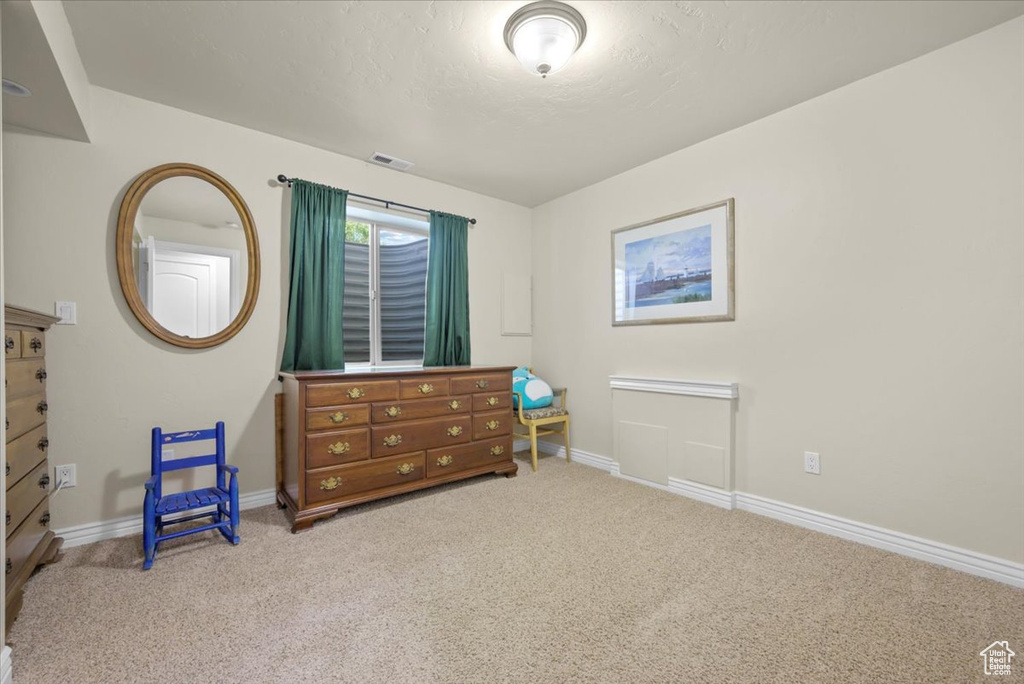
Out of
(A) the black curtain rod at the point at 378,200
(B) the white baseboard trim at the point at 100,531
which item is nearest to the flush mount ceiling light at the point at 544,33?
(A) the black curtain rod at the point at 378,200

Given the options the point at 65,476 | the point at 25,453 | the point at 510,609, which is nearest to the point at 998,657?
the point at 510,609

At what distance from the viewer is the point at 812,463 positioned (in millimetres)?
2479

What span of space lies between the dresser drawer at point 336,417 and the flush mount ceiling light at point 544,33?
207cm

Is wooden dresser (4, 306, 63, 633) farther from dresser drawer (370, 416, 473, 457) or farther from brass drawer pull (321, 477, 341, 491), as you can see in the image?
dresser drawer (370, 416, 473, 457)

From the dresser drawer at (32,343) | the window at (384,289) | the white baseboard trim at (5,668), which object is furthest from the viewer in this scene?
the window at (384,289)

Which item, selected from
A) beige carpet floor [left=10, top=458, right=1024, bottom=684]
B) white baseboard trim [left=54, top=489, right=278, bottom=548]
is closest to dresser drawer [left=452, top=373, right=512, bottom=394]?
beige carpet floor [left=10, top=458, right=1024, bottom=684]

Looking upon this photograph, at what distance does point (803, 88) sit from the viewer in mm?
2367

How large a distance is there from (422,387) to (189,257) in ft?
5.25

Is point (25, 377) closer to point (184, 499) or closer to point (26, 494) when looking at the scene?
point (26, 494)

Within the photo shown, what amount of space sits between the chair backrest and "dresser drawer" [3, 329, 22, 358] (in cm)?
67

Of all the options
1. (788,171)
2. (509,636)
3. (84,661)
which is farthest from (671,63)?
(84,661)

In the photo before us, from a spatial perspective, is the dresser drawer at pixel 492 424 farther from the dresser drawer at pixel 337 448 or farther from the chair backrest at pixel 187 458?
the chair backrest at pixel 187 458

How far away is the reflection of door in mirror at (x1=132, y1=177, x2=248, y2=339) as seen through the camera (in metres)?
2.47

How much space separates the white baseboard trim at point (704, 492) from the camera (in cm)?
276
